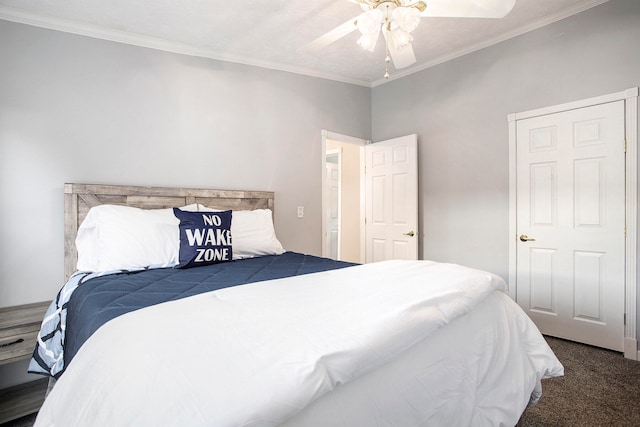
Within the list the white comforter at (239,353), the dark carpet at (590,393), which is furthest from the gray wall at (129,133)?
the dark carpet at (590,393)

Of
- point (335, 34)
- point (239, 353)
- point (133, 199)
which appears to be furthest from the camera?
point (133, 199)

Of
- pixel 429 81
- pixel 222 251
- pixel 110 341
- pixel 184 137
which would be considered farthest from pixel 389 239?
pixel 110 341

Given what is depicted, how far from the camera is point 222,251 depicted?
224 centimetres

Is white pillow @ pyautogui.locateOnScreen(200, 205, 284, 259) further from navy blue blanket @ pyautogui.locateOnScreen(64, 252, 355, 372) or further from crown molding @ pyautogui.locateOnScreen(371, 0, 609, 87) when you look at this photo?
crown molding @ pyautogui.locateOnScreen(371, 0, 609, 87)

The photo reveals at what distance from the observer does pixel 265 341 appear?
0.84 meters

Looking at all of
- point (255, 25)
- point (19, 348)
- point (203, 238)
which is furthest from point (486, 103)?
point (19, 348)

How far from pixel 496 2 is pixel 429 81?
82.2 inches

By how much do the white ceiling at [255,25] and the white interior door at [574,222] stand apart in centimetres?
88

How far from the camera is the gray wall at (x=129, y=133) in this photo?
2.25 m

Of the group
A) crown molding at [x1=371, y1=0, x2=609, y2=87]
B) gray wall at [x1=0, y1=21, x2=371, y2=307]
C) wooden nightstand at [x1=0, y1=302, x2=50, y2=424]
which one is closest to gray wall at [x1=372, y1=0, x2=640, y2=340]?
crown molding at [x1=371, y1=0, x2=609, y2=87]

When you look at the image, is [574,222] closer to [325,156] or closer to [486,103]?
[486,103]

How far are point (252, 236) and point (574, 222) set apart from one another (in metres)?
→ 2.62

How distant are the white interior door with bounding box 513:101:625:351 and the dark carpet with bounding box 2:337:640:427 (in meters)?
0.28

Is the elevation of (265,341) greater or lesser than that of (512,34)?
lesser
